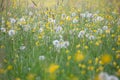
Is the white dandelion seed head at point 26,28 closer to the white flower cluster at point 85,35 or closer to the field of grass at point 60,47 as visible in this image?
the field of grass at point 60,47

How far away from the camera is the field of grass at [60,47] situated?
2.73m

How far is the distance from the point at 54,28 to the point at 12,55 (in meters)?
1.04

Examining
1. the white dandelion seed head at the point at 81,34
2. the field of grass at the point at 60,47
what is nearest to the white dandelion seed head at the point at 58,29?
the field of grass at the point at 60,47

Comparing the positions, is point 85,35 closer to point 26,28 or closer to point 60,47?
point 60,47

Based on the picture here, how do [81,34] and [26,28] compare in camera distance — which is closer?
[81,34]

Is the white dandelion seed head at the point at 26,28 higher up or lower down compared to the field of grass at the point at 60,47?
higher up

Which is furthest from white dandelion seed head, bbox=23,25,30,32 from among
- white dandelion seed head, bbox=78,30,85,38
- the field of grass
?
white dandelion seed head, bbox=78,30,85,38

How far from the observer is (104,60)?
1920 millimetres

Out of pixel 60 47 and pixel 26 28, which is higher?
pixel 26 28

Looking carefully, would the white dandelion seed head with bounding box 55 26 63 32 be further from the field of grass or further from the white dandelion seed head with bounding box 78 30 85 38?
the white dandelion seed head with bounding box 78 30 85 38

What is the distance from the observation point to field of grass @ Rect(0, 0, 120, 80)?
273cm

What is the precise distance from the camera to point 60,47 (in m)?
3.39

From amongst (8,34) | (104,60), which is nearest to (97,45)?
(8,34)

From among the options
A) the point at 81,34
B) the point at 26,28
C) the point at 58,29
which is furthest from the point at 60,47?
the point at 26,28
